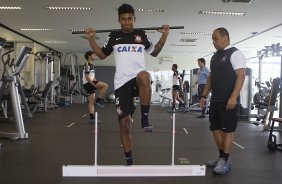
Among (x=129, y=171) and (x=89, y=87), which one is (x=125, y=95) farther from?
(x=89, y=87)

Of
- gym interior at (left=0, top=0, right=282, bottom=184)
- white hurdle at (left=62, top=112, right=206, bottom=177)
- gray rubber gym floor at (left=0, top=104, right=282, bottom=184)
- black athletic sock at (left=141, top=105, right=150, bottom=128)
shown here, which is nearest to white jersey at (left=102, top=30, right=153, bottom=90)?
black athletic sock at (left=141, top=105, right=150, bottom=128)

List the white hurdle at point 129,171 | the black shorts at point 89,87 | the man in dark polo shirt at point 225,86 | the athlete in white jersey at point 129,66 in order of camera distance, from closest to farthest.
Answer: the athlete in white jersey at point 129,66, the white hurdle at point 129,171, the man in dark polo shirt at point 225,86, the black shorts at point 89,87

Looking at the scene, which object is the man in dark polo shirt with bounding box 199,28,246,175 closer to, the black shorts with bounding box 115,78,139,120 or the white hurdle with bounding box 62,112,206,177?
the white hurdle with bounding box 62,112,206,177

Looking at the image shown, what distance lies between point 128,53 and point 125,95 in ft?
1.12

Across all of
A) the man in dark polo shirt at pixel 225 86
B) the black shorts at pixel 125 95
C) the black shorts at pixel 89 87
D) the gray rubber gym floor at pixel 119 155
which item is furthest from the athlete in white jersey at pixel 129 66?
the black shorts at pixel 89 87

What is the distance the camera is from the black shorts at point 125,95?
2.64 meters

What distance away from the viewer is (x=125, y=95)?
2654mm

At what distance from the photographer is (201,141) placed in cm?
485

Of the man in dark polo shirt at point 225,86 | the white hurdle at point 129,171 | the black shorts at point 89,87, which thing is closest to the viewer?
the white hurdle at point 129,171

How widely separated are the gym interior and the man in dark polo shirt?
298 mm

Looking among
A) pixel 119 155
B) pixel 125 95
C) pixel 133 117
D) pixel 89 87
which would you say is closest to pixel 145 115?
pixel 125 95

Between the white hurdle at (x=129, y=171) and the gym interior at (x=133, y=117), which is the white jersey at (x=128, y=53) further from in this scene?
the white hurdle at (x=129, y=171)

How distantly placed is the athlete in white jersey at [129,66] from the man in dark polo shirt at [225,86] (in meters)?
0.70

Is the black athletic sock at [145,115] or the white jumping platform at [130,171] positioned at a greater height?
the black athletic sock at [145,115]
